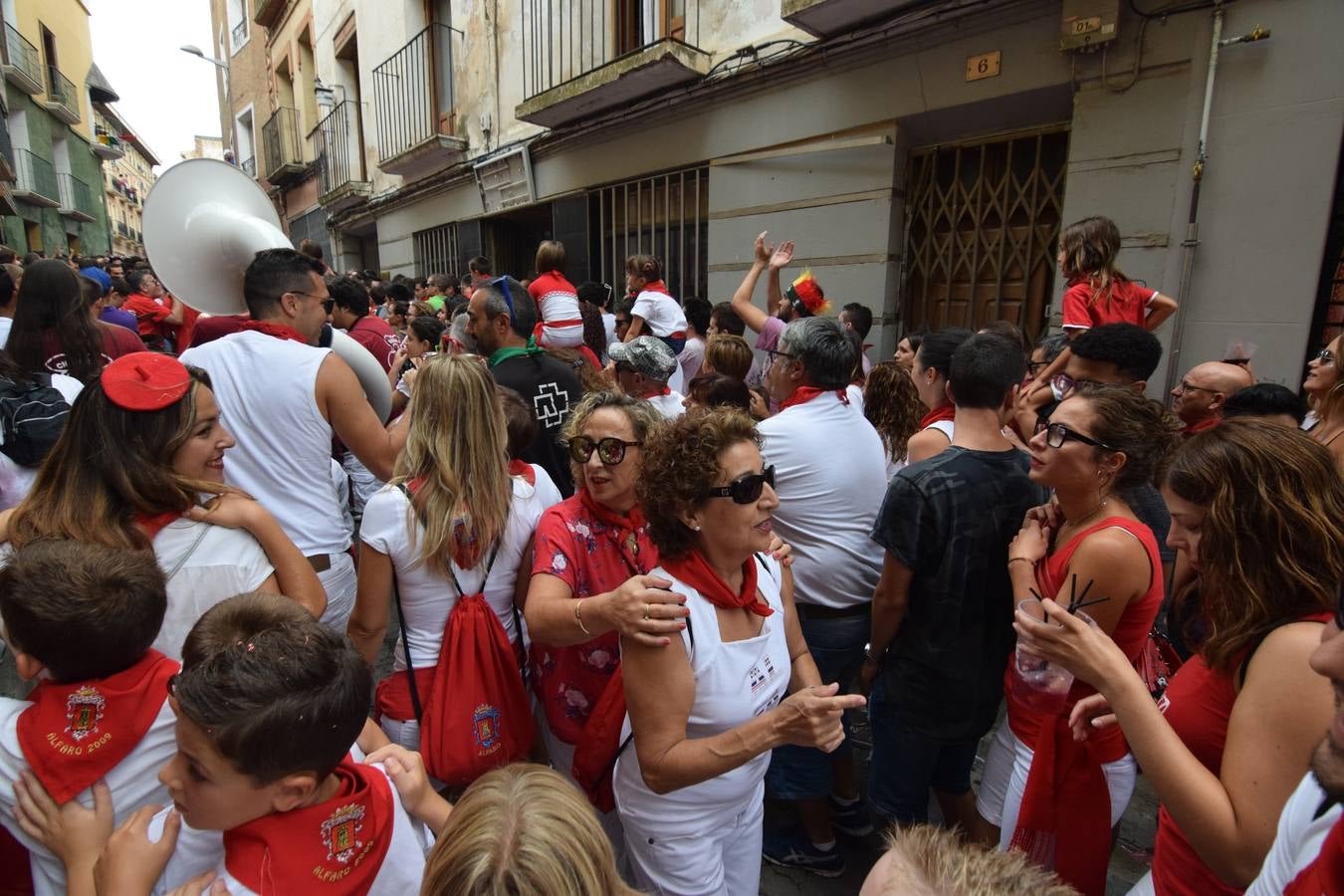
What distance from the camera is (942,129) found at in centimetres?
535

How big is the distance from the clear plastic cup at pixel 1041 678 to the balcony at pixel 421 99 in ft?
35.9

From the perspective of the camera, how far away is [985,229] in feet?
17.4

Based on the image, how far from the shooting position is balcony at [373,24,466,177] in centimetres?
1111

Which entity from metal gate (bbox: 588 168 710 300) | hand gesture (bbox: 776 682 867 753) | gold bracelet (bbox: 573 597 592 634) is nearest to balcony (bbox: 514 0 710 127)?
metal gate (bbox: 588 168 710 300)

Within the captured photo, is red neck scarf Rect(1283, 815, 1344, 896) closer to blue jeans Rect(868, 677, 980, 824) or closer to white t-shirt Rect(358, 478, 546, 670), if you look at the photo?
blue jeans Rect(868, 677, 980, 824)

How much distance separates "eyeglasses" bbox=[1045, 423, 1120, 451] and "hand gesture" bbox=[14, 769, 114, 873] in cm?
224

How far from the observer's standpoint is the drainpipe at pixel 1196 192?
12.4 ft

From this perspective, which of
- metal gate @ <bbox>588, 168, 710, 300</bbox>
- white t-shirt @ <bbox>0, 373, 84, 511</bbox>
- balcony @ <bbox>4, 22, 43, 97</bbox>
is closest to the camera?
white t-shirt @ <bbox>0, 373, 84, 511</bbox>

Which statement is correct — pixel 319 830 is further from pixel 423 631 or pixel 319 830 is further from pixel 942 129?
pixel 942 129

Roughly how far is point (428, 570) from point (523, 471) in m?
0.47

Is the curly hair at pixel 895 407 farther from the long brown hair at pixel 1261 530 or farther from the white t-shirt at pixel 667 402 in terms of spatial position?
the long brown hair at pixel 1261 530

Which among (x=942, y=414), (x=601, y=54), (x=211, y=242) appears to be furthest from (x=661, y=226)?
(x=942, y=414)

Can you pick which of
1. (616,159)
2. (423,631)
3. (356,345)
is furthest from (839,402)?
(616,159)

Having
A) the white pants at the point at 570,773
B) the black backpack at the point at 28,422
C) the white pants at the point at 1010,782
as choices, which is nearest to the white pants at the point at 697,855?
the white pants at the point at 570,773
